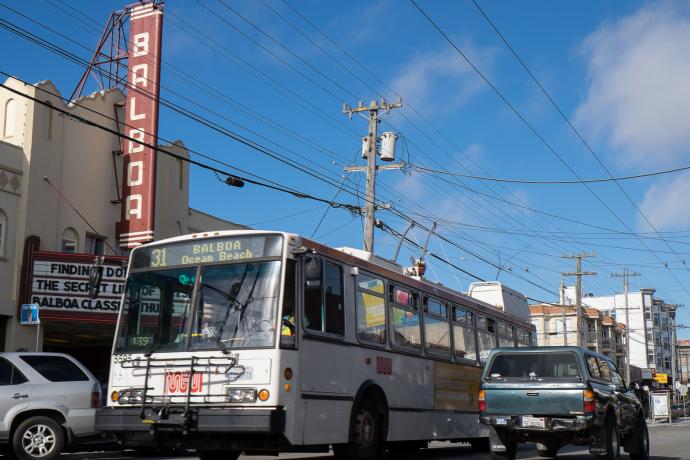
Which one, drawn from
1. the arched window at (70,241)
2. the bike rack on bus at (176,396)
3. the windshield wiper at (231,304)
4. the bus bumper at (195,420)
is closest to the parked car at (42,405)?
the bus bumper at (195,420)

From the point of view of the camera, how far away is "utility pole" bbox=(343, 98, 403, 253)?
27.4 m

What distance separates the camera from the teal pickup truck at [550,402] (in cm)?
1221

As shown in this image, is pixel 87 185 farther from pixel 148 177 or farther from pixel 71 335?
pixel 71 335

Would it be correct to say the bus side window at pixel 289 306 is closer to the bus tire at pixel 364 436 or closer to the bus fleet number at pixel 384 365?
the bus tire at pixel 364 436

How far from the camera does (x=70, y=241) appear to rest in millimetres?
23062

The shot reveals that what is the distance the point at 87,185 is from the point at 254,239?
14309 millimetres

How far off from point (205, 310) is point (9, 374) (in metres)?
4.30

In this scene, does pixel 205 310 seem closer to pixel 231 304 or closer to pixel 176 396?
pixel 231 304

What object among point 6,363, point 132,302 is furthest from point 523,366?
point 6,363

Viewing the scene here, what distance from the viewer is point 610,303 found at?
378ft

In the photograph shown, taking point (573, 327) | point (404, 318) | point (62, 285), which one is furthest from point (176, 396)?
point (573, 327)

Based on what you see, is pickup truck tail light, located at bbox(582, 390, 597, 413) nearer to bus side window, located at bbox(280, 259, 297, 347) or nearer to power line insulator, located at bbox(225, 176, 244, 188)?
bus side window, located at bbox(280, 259, 297, 347)

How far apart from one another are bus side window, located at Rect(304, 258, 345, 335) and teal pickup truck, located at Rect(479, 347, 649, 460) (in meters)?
2.98

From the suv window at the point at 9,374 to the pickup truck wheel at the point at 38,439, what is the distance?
1.99ft
